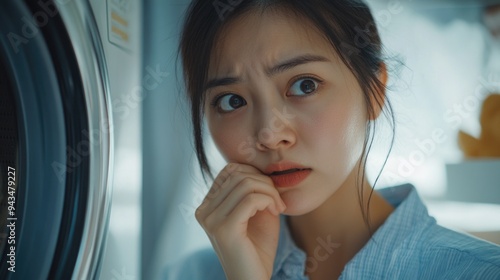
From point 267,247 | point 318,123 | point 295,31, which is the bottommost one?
point 267,247

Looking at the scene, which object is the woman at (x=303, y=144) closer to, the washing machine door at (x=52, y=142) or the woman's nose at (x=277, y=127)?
the woman's nose at (x=277, y=127)

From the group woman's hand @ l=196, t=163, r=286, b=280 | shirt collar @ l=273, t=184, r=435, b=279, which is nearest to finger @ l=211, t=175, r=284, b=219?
woman's hand @ l=196, t=163, r=286, b=280

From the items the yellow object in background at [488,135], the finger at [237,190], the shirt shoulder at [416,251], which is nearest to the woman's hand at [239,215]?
the finger at [237,190]

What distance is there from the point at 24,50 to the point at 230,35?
0.28 m

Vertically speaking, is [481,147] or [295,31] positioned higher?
[295,31]

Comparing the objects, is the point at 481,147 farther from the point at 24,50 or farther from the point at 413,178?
the point at 24,50

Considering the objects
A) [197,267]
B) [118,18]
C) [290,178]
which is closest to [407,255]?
[290,178]

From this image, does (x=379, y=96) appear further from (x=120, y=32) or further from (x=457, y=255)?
(x=120, y=32)

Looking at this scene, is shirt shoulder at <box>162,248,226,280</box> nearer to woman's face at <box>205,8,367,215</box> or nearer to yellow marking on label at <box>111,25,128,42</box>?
woman's face at <box>205,8,367,215</box>

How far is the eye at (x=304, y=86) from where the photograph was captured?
0.64 m

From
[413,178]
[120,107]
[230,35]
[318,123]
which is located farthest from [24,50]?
[413,178]

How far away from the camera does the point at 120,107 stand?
734 mm

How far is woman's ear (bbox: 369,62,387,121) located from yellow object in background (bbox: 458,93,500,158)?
11 cm

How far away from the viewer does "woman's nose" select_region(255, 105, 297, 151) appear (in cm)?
63
